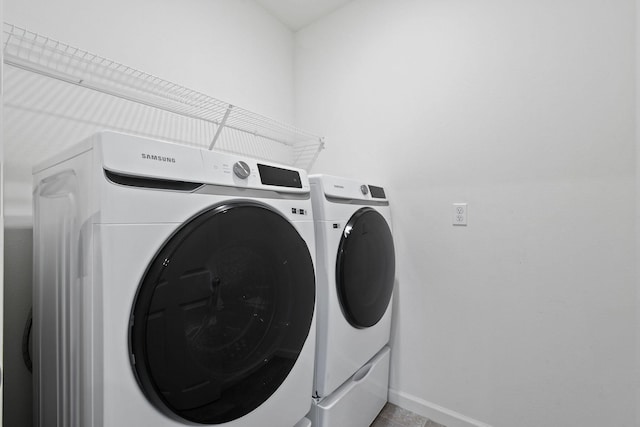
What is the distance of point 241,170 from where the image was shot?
871mm

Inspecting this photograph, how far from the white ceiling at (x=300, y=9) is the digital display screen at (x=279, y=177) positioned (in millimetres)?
1476

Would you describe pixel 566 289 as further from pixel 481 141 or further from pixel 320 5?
pixel 320 5

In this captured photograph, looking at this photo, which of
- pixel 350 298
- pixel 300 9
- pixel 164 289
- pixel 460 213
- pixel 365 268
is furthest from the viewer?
pixel 300 9

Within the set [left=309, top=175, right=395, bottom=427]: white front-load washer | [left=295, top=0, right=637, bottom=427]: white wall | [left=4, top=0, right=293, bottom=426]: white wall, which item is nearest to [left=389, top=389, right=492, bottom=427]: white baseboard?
[left=295, top=0, right=637, bottom=427]: white wall

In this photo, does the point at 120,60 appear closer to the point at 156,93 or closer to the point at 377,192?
the point at 156,93

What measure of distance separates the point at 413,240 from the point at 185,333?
127 centimetres

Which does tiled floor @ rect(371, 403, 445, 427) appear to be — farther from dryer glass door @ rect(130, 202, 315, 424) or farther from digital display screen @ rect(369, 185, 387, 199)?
digital display screen @ rect(369, 185, 387, 199)

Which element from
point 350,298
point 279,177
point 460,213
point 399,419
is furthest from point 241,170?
point 399,419

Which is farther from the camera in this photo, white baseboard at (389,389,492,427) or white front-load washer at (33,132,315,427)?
white baseboard at (389,389,492,427)

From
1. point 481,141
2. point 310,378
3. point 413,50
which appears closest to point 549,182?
point 481,141

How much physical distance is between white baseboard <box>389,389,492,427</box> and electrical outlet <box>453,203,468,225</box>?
97 centimetres

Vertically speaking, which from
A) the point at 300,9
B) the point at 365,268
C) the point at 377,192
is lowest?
the point at 365,268

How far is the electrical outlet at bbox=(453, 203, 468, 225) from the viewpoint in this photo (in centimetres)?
Result: 150

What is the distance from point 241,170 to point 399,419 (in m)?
1.55
